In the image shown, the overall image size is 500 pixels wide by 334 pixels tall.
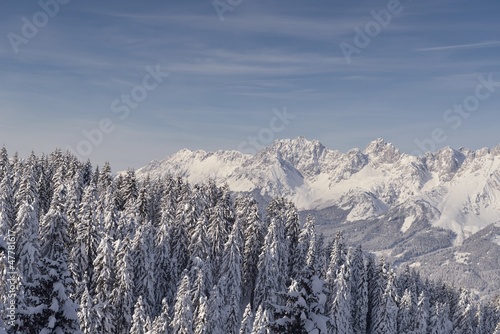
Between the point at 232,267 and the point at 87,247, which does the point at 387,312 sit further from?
the point at 87,247

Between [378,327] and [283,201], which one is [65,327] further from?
[283,201]

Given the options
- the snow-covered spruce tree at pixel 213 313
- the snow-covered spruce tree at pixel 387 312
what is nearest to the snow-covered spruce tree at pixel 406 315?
the snow-covered spruce tree at pixel 387 312

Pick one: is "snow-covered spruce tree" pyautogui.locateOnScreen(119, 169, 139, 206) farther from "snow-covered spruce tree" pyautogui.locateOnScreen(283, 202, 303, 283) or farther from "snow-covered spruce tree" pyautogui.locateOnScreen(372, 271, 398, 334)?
"snow-covered spruce tree" pyautogui.locateOnScreen(372, 271, 398, 334)

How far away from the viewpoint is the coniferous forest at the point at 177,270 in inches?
697

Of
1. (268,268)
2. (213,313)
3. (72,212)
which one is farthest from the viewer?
(268,268)

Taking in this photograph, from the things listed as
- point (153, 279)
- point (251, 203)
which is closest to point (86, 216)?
point (153, 279)

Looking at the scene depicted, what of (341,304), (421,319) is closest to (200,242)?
(341,304)

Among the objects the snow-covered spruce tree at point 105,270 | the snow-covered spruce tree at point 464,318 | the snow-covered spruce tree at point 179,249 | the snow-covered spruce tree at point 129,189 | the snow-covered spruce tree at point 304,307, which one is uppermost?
the snow-covered spruce tree at point 129,189

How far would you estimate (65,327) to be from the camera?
17688 millimetres

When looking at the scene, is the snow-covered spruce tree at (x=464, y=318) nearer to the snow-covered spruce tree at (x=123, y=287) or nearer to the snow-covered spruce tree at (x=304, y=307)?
the snow-covered spruce tree at (x=123, y=287)

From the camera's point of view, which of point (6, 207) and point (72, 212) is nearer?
point (6, 207)

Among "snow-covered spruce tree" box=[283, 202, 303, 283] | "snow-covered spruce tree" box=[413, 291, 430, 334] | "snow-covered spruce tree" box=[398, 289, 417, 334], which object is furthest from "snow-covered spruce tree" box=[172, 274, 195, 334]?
"snow-covered spruce tree" box=[398, 289, 417, 334]

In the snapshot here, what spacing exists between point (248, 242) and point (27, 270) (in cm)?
3674

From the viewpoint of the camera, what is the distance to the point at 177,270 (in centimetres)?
6353
